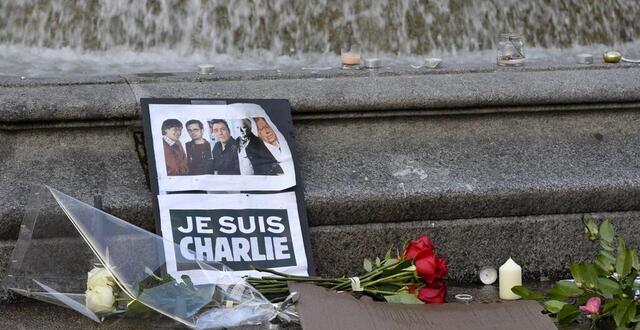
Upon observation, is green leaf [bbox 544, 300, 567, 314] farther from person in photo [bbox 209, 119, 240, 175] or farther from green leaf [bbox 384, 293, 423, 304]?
person in photo [bbox 209, 119, 240, 175]

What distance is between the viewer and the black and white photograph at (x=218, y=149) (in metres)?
3.41

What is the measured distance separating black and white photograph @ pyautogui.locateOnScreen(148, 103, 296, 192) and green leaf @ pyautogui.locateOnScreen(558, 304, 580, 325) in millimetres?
863

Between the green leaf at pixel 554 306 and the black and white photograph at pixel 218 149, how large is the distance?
0.82 m

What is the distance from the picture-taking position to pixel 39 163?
344 centimetres

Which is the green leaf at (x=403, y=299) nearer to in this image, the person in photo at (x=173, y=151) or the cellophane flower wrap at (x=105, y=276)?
the cellophane flower wrap at (x=105, y=276)

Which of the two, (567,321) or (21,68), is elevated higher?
(21,68)

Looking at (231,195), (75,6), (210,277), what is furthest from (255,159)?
(75,6)

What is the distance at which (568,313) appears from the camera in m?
3.02

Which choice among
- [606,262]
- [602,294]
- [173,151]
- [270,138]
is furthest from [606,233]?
[173,151]

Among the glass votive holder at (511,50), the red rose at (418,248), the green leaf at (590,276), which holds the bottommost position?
the green leaf at (590,276)

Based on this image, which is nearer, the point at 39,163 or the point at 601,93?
the point at 39,163

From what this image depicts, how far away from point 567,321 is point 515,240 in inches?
22.3

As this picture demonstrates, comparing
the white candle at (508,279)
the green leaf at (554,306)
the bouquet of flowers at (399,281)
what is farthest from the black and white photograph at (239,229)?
the green leaf at (554,306)

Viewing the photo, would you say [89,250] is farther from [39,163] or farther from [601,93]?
[601,93]
